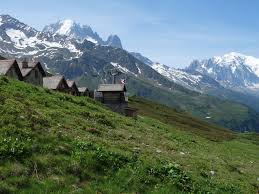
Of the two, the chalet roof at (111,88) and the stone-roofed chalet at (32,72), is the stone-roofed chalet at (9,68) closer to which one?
the stone-roofed chalet at (32,72)

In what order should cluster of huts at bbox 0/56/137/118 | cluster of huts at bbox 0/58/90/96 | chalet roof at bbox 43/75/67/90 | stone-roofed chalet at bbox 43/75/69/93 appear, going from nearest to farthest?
cluster of huts at bbox 0/58/90/96 < cluster of huts at bbox 0/56/137/118 < stone-roofed chalet at bbox 43/75/69/93 < chalet roof at bbox 43/75/67/90

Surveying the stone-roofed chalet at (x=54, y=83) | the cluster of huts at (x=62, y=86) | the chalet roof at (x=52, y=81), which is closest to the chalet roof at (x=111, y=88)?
the cluster of huts at (x=62, y=86)

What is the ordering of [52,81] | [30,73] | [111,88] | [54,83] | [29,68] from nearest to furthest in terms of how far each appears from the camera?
1. [30,73]
2. [29,68]
3. [54,83]
4. [52,81]
5. [111,88]

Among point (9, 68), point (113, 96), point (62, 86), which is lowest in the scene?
point (113, 96)

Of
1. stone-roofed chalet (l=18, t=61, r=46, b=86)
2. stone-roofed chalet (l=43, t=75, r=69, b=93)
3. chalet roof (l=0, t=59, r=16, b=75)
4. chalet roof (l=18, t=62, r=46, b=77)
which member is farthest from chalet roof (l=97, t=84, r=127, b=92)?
chalet roof (l=0, t=59, r=16, b=75)

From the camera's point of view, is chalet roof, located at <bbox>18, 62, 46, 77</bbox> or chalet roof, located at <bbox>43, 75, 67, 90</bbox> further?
chalet roof, located at <bbox>43, 75, 67, 90</bbox>

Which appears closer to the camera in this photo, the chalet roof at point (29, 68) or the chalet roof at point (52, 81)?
the chalet roof at point (29, 68)

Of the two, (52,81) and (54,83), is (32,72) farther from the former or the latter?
(52,81)

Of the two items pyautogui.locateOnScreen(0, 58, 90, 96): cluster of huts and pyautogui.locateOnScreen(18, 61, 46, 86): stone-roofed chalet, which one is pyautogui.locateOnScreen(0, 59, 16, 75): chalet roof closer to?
pyautogui.locateOnScreen(0, 58, 90, 96): cluster of huts

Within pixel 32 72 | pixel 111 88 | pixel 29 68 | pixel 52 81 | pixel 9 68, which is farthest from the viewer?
pixel 111 88

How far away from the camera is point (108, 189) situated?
17578 mm

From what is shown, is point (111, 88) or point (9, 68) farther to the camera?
point (111, 88)

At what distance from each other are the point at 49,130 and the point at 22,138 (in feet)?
9.94

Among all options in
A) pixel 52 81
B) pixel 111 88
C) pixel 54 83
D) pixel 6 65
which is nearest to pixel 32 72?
pixel 54 83
